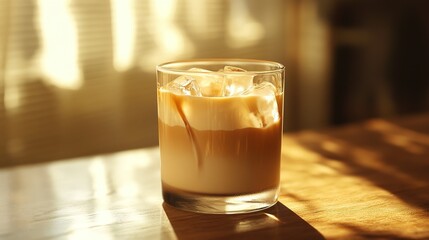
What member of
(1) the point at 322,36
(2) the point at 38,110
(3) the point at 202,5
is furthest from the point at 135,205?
(1) the point at 322,36

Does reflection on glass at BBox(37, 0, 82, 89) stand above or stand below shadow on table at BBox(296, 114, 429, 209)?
above

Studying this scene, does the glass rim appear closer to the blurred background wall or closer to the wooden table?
the wooden table

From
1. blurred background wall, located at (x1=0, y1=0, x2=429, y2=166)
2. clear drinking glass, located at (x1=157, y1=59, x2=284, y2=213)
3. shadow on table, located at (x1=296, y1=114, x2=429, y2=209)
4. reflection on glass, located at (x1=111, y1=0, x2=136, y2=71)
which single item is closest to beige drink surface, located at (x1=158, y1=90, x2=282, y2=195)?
clear drinking glass, located at (x1=157, y1=59, x2=284, y2=213)

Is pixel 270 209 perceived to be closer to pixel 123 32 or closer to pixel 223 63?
pixel 223 63

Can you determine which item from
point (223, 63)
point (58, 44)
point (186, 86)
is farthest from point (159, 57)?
point (186, 86)

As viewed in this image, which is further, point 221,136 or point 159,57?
point 159,57

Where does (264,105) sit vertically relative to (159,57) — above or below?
above

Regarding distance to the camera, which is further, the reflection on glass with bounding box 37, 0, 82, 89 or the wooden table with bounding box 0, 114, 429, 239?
the reflection on glass with bounding box 37, 0, 82, 89
